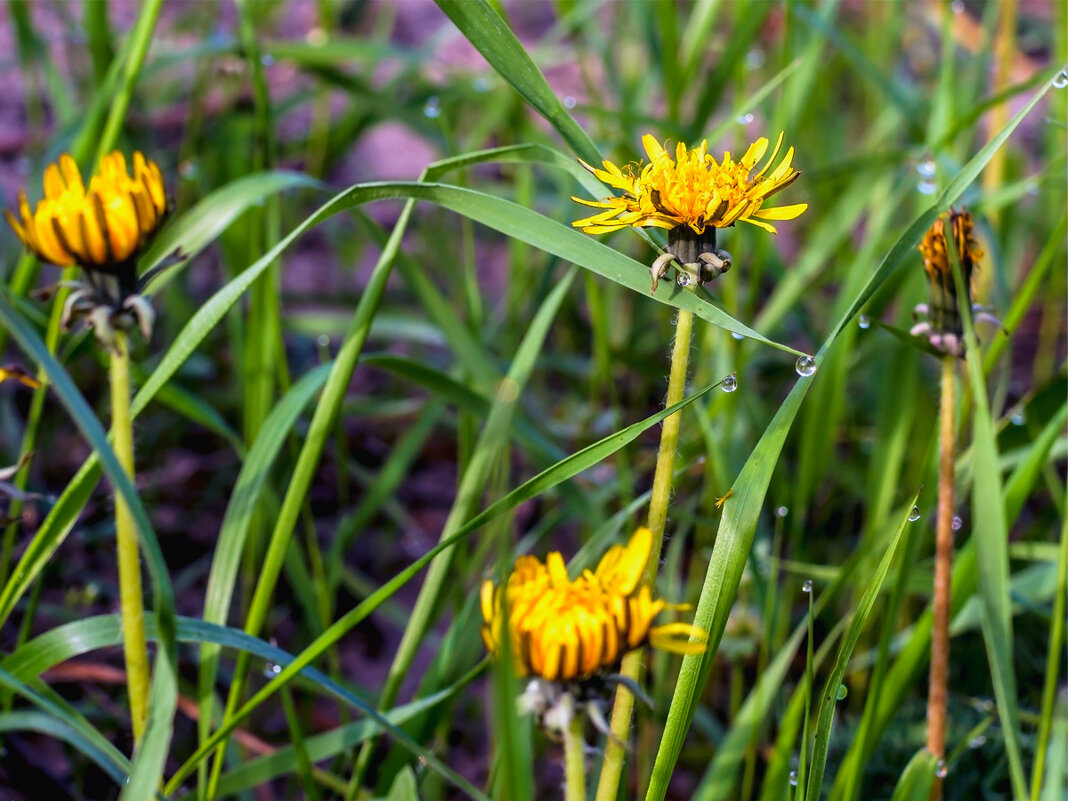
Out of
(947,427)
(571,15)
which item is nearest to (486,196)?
(947,427)

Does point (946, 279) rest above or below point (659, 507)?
above

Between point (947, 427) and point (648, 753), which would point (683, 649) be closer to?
point (947, 427)

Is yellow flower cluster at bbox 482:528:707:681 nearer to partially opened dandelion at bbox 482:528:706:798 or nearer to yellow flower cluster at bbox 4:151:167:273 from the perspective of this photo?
partially opened dandelion at bbox 482:528:706:798

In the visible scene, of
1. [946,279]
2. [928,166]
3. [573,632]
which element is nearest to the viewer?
[573,632]

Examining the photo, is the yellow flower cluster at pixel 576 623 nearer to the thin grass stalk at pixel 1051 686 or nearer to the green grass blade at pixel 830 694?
the green grass blade at pixel 830 694

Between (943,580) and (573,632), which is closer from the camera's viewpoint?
(573,632)

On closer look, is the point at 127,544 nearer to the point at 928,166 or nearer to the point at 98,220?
the point at 98,220

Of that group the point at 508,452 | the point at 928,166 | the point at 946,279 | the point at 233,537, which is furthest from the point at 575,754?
the point at 928,166
